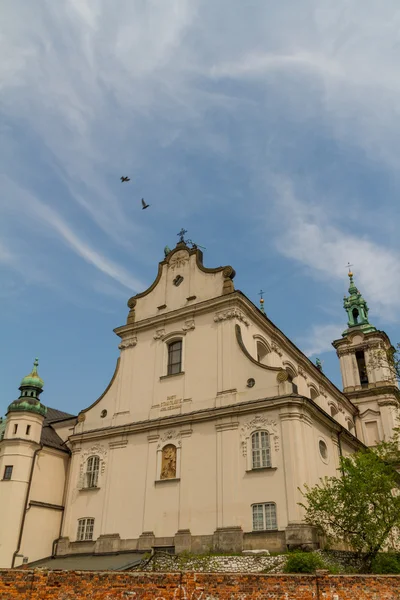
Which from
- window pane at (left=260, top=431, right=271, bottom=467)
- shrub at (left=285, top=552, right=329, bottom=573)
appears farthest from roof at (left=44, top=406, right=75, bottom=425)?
shrub at (left=285, top=552, right=329, bottom=573)

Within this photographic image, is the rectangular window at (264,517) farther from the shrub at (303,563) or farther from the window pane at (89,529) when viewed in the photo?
the window pane at (89,529)

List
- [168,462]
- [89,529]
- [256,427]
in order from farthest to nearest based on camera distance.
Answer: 1. [89,529]
2. [168,462]
3. [256,427]

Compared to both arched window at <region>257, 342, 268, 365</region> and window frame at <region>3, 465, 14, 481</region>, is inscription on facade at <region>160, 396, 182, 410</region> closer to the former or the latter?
arched window at <region>257, 342, 268, 365</region>

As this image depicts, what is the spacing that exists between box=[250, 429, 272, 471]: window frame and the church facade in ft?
0.15

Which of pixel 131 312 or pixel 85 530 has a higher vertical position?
pixel 131 312

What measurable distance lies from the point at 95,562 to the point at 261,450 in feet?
28.0

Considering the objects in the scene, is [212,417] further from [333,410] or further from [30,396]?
[333,410]

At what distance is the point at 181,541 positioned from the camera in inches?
878

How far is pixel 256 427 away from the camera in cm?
2284

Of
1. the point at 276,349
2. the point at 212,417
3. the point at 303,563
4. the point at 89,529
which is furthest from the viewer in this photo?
the point at 276,349

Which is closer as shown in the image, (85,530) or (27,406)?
(85,530)

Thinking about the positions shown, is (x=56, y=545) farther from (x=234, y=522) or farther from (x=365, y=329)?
(x=365, y=329)

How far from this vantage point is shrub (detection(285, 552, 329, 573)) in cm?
1703

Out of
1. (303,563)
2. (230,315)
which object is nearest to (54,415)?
(230,315)
